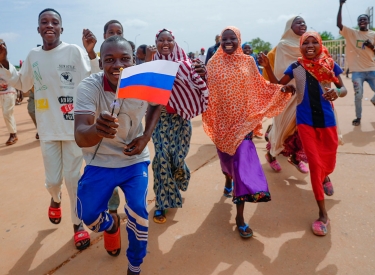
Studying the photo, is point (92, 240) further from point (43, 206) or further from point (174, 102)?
point (174, 102)

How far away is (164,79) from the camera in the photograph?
221 centimetres

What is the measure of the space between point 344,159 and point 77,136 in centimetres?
399

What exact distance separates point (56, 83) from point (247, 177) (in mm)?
1965

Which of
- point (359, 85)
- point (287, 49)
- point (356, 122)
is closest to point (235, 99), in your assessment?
point (287, 49)

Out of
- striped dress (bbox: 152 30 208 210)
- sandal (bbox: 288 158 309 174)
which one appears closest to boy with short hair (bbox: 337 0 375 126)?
sandal (bbox: 288 158 309 174)

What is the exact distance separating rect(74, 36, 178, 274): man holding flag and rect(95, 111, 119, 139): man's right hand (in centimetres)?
31

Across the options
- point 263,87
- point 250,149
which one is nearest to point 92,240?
point 250,149

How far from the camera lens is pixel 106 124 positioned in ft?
6.05

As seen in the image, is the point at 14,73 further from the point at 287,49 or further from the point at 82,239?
the point at 287,49

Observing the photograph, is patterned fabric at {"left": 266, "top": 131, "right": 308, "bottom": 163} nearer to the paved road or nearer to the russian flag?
the paved road

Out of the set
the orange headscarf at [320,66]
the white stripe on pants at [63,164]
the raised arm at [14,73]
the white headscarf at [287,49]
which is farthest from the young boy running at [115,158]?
the white headscarf at [287,49]

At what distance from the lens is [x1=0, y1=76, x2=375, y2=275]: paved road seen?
8.61 ft

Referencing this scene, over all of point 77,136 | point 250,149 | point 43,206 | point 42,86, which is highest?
point 42,86

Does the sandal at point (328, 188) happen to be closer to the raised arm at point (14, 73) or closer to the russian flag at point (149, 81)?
the russian flag at point (149, 81)
